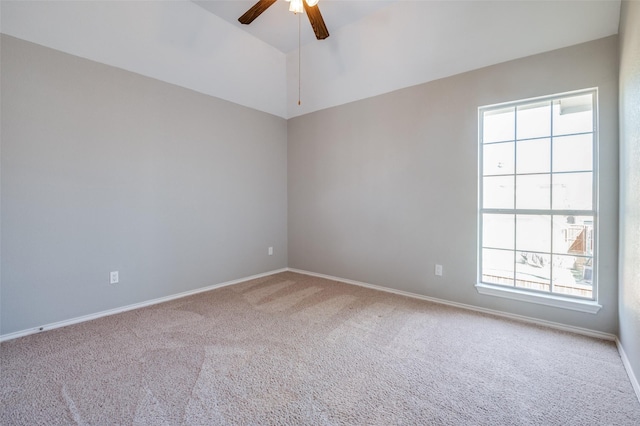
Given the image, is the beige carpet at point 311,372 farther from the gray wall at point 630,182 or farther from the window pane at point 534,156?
the window pane at point 534,156

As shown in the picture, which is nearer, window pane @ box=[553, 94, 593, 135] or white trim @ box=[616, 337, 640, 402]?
white trim @ box=[616, 337, 640, 402]

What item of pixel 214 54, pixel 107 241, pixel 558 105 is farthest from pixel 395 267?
pixel 214 54

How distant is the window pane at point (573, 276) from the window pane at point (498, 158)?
956 mm

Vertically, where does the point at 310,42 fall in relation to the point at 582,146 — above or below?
above

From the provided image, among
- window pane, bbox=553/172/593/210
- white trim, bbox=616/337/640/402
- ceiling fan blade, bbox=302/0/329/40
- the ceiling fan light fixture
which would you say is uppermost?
the ceiling fan light fixture

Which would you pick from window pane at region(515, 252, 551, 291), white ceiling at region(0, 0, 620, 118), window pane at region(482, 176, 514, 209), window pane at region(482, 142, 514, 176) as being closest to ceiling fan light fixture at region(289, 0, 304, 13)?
white ceiling at region(0, 0, 620, 118)

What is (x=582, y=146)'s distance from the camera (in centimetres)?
239

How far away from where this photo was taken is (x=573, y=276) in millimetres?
2445

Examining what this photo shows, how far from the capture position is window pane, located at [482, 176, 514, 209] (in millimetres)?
2738

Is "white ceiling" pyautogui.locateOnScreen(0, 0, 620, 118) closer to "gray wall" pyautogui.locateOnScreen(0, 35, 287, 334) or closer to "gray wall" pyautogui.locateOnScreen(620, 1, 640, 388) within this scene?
"gray wall" pyautogui.locateOnScreen(0, 35, 287, 334)

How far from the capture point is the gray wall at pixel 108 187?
2.22m

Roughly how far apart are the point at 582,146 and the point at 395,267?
2123 millimetres

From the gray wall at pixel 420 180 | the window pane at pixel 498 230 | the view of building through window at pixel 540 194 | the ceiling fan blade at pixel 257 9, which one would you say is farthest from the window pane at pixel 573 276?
the ceiling fan blade at pixel 257 9

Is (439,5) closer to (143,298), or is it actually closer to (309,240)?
(309,240)
